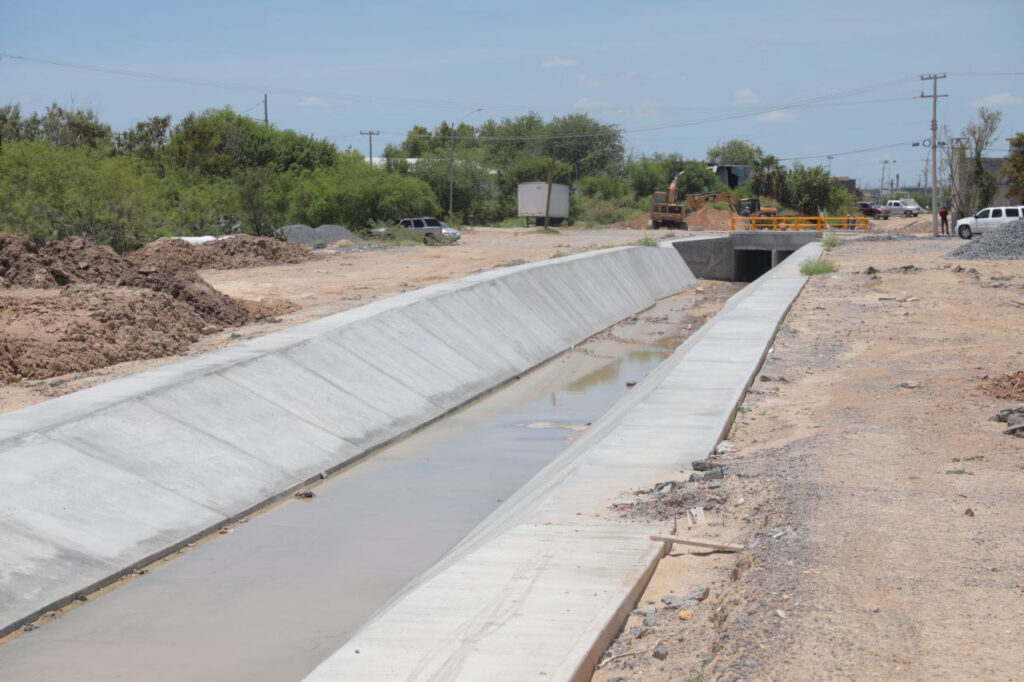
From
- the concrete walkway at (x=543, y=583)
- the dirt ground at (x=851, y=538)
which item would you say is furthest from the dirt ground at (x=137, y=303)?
the dirt ground at (x=851, y=538)

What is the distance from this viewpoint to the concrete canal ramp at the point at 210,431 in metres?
10.7

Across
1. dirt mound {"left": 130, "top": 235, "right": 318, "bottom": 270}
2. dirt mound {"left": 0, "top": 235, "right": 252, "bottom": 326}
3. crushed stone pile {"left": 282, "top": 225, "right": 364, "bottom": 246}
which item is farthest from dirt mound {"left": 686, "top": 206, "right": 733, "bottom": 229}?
dirt mound {"left": 0, "top": 235, "right": 252, "bottom": 326}

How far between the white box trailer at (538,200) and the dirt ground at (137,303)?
1751 inches

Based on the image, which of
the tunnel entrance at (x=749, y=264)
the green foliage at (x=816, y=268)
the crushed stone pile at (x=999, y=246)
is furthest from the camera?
the tunnel entrance at (x=749, y=264)

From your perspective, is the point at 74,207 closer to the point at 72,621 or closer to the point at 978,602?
the point at 72,621

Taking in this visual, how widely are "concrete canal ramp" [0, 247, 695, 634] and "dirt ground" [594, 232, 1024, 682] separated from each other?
5.07 metres

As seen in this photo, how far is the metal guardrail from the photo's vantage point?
70.9 meters

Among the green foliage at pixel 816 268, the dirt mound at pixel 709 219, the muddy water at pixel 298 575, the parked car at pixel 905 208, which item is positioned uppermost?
the parked car at pixel 905 208

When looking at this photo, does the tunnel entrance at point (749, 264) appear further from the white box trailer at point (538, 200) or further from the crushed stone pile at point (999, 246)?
the white box trailer at point (538, 200)

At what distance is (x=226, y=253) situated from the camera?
42.4m

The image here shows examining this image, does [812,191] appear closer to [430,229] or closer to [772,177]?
[772,177]

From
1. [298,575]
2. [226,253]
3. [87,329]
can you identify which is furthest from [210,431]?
[226,253]

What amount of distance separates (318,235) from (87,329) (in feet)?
120

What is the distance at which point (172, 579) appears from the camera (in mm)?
10836
